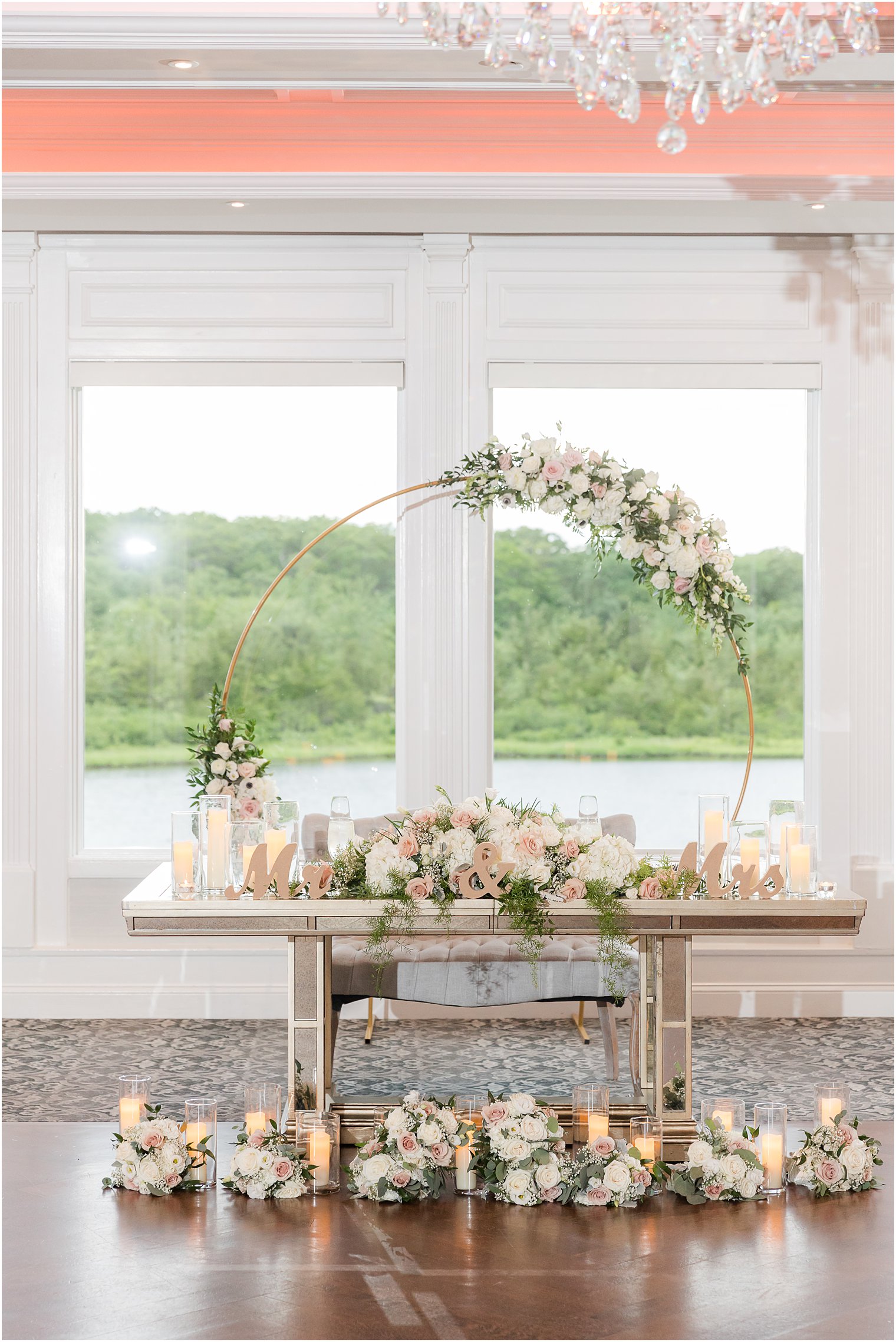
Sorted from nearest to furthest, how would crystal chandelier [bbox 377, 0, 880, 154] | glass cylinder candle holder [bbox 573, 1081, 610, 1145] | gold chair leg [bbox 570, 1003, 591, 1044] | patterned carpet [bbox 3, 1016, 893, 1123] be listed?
crystal chandelier [bbox 377, 0, 880, 154]
glass cylinder candle holder [bbox 573, 1081, 610, 1145]
patterned carpet [bbox 3, 1016, 893, 1123]
gold chair leg [bbox 570, 1003, 591, 1044]

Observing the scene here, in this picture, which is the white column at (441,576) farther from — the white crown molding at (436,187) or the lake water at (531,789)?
the white crown molding at (436,187)

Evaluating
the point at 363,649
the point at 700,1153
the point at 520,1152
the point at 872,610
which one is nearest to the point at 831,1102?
the point at 700,1153

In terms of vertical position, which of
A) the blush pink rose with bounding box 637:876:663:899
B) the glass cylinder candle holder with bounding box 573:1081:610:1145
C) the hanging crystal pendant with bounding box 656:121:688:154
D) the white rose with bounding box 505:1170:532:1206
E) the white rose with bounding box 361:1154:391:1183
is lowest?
the white rose with bounding box 505:1170:532:1206

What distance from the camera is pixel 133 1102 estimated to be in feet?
13.0

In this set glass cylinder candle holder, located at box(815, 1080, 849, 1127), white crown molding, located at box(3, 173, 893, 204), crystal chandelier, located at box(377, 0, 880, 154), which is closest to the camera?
crystal chandelier, located at box(377, 0, 880, 154)

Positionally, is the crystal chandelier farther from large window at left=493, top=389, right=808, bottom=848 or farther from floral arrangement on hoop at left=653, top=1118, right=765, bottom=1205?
large window at left=493, top=389, right=808, bottom=848

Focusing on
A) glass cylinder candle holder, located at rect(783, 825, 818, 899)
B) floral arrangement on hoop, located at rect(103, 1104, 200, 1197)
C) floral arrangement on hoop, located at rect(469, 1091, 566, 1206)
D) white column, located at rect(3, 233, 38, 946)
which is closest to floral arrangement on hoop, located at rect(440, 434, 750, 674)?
glass cylinder candle holder, located at rect(783, 825, 818, 899)

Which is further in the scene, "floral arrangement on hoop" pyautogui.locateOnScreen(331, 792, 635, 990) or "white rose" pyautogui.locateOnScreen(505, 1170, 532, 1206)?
"floral arrangement on hoop" pyautogui.locateOnScreen(331, 792, 635, 990)

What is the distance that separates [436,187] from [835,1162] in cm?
394

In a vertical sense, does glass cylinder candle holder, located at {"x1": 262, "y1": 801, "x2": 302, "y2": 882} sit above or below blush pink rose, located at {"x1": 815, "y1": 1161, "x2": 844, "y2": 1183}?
above

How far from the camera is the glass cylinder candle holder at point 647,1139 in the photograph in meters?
3.77

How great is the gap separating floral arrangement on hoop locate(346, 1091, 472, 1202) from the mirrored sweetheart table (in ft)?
0.87

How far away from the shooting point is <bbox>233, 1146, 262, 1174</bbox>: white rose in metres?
3.64

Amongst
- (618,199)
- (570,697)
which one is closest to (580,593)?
(570,697)
